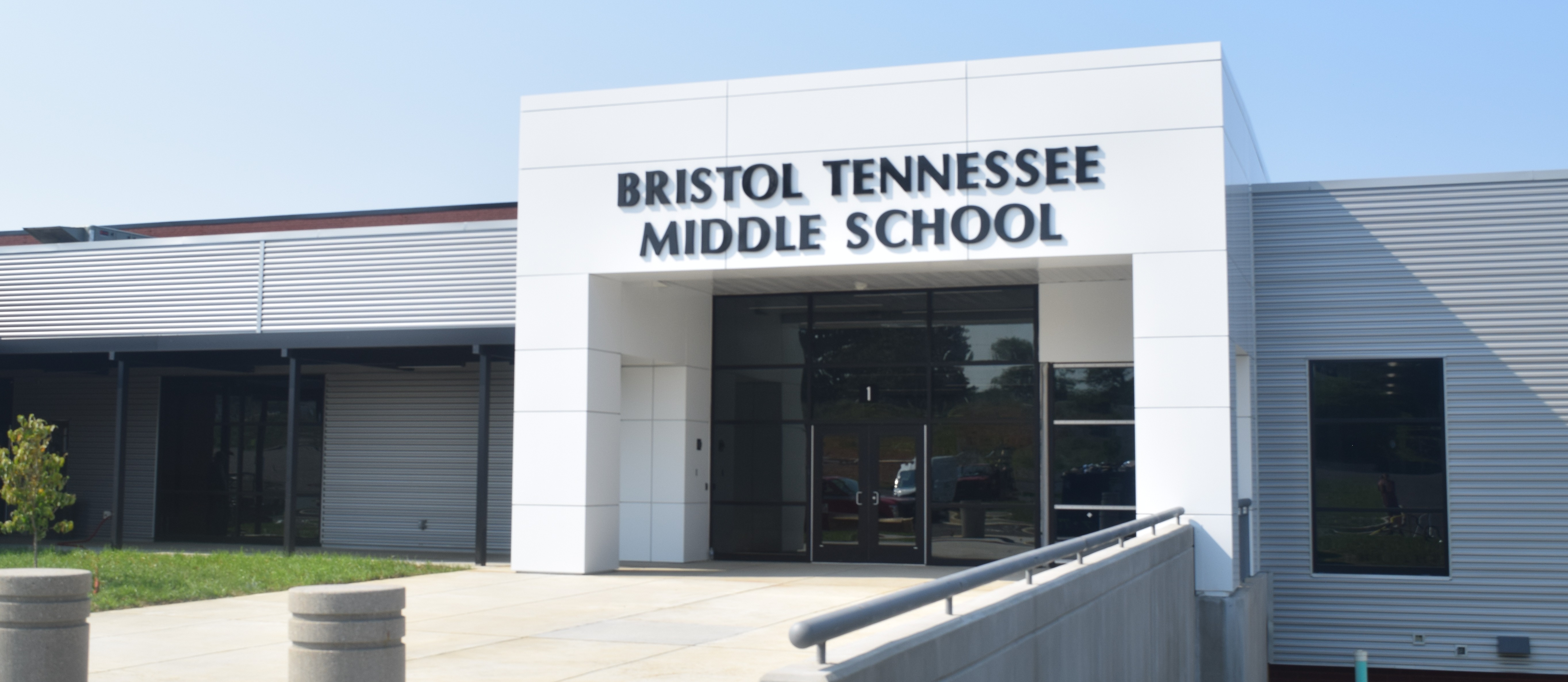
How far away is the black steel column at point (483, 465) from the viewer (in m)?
19.0

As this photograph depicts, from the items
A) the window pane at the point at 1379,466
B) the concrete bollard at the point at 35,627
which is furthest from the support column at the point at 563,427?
the window pane at the point at 1379,466

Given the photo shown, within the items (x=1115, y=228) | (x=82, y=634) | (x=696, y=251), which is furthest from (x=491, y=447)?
(x=82, y=634)

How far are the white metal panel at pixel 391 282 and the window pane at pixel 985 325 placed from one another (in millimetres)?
6503

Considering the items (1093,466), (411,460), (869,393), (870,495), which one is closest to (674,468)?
(870,495)

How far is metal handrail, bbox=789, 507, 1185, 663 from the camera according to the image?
4875mm

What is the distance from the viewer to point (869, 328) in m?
20.1

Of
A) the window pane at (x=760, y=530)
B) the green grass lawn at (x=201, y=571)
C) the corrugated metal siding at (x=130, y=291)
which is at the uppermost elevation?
the corrugated metal siding at (x=130, y=291)

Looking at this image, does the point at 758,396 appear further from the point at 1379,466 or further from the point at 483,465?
the point at 1379,466

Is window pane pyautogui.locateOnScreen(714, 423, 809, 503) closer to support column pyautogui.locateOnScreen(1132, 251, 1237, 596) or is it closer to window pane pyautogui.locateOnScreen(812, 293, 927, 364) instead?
window pane pyautogui.locateOnScreen(812, 293, 927, 364)

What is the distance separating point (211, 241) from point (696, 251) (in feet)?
31.6

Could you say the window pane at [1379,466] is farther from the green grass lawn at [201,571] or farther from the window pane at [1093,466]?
A: the green grass lawn at [201,571]

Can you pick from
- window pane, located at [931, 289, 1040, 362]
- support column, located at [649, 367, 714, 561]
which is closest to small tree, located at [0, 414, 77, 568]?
support column, located at [649, 367, 714, 561]

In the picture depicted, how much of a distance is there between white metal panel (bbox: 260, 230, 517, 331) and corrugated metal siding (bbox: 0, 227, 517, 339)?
1 centimetres

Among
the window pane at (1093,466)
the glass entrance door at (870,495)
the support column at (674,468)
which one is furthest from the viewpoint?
the support column at (674,468)
